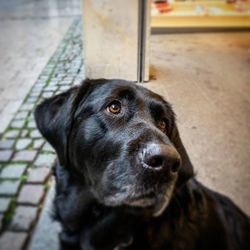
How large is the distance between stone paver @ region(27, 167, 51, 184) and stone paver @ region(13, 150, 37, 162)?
173 millimetres

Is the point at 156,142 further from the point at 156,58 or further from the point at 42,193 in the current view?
the point at 156,58

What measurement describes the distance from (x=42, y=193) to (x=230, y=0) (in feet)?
25.8

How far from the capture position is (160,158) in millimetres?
1412

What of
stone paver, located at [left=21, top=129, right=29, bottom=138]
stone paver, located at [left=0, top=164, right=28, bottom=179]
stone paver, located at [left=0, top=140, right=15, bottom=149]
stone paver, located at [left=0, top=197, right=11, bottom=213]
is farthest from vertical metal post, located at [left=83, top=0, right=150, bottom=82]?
stone paver, located at [left=0, top=197, right=11, bottom=213]

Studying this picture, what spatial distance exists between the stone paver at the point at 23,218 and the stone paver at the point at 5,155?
651 millimetres

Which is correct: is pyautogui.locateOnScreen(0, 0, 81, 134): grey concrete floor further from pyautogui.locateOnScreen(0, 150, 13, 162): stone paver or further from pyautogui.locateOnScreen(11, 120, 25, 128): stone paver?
pyautogui.locateOnScreen(0, 150, 13, 162): stone paver

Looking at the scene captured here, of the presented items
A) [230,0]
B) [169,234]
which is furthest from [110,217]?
[230,0]

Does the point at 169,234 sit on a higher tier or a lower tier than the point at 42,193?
higher

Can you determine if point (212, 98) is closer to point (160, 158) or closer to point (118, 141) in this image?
point (118, 141)

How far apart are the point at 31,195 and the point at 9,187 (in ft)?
0.66

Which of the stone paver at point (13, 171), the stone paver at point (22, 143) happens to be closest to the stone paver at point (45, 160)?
the stone paver at point (13, 171)

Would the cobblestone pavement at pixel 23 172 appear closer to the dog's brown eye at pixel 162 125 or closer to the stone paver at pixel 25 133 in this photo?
the stone paver at pixel 25 133

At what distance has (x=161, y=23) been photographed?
321 inches

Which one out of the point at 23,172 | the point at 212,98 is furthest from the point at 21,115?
the point at 212,98
